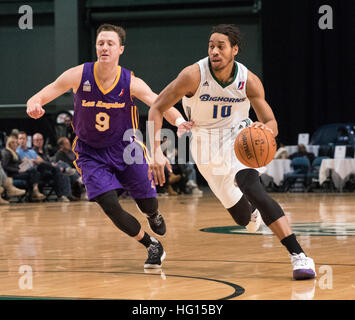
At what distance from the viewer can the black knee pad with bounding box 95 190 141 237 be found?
5.46m

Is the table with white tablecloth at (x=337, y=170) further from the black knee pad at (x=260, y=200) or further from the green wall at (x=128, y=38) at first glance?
the black knee pad at (x=260, y=200)

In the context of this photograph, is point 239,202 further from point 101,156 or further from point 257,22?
point 257,22

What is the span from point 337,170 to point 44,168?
6907 mm

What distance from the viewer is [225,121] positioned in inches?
225

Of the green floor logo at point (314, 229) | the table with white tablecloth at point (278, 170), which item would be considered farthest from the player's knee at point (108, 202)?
the table with white tablecloth at point (278, 170)

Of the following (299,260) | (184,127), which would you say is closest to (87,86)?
(184,127)

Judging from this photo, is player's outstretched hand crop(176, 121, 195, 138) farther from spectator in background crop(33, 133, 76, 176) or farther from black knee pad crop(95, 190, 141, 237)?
spectator in background crop(33, 133, 76, 176)

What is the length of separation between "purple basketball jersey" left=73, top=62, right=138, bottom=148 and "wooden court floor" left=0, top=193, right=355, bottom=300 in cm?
100

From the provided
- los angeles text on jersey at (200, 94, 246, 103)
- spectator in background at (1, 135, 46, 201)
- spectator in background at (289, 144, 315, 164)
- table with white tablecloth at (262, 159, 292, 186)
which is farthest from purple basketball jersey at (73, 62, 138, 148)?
spectator in background at (289, 144, 315, 164)

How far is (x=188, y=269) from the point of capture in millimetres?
5547

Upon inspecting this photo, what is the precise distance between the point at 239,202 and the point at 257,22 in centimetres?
1790

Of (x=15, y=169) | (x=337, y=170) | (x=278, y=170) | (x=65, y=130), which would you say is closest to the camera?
(x=15, y=169)

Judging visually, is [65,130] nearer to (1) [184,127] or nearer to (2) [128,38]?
(2) [128,38]
